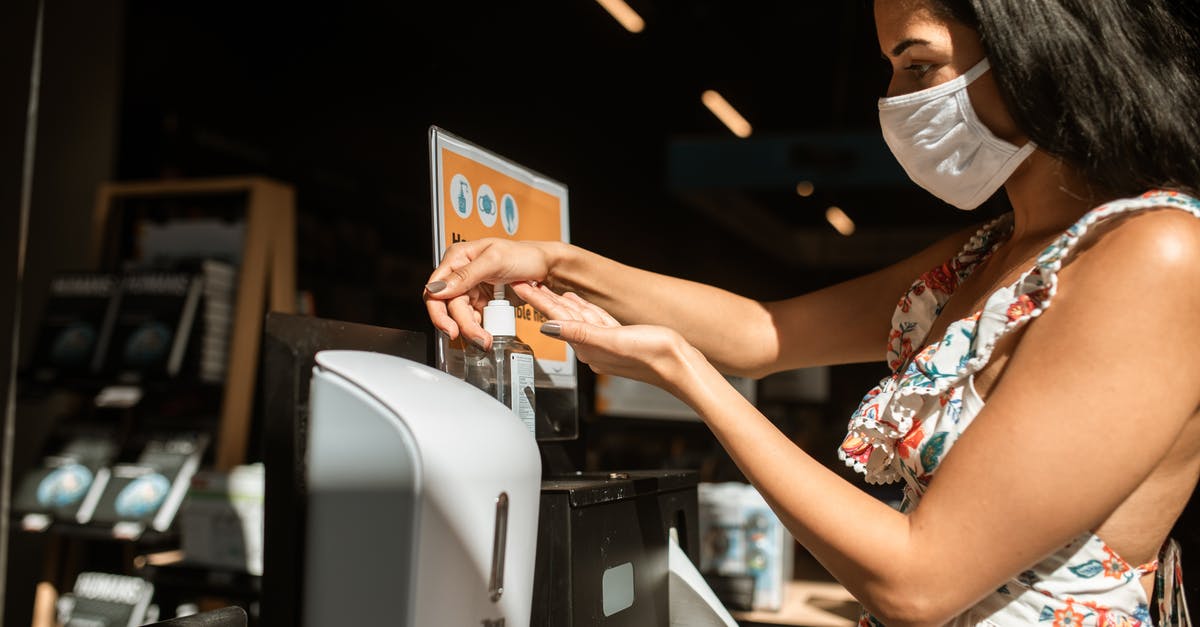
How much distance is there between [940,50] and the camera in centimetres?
107

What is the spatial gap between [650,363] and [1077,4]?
1.84ft

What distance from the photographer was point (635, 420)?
2.55 metres

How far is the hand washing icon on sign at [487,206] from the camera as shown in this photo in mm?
1288

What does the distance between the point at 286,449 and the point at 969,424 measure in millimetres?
668

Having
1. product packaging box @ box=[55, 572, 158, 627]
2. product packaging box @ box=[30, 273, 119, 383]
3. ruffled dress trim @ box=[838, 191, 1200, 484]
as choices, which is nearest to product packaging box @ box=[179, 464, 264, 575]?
product packaging box @ box=[55, 572, 158, 627]

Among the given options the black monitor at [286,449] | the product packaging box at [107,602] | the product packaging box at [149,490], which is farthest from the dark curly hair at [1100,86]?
the product packaging box at [107,602]

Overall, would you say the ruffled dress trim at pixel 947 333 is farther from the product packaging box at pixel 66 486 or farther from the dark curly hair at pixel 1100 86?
the product packaging box at pixel 66 486

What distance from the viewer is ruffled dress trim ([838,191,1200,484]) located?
37.9 inches

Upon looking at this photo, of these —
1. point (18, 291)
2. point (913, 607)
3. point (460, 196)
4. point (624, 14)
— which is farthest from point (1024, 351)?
point (624, 14)

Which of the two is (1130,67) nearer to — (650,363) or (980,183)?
(980,183)

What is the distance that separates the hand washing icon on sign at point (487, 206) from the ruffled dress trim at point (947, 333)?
0.53 m

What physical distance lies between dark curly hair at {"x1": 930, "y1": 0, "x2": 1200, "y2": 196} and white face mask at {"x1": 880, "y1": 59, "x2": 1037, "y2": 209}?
73mm

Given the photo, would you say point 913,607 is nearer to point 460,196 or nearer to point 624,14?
point 460,196

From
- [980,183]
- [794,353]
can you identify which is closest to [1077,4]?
[980,183]
